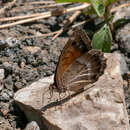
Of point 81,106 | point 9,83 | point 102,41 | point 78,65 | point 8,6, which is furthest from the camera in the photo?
point 8,6

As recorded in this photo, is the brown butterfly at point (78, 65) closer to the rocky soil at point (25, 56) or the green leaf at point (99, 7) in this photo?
the rocky soil at point (25, 56)

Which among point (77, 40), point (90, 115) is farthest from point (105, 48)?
point (90, 115)

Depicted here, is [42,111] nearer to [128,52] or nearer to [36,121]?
[36,121]

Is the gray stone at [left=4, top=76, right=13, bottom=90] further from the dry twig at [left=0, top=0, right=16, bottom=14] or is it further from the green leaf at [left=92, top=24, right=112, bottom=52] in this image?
the dry twig at [left=0, top=0, right=16, bottom=14]

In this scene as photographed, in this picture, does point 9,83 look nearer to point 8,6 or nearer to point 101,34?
point 101,34

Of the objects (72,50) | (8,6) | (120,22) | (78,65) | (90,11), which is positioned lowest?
(78,65)

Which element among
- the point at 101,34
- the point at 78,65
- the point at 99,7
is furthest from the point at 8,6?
the point at 78,65

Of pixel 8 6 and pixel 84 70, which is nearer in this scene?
pixel 84 70
